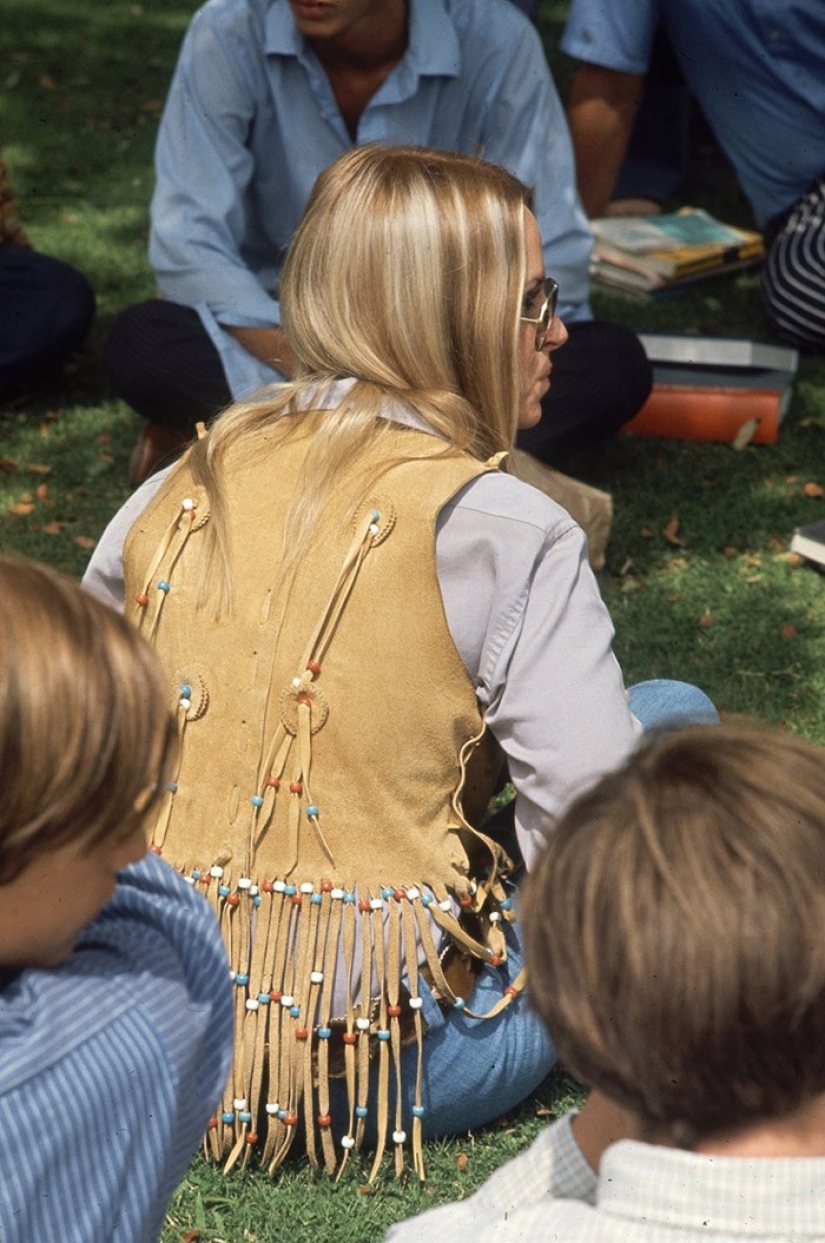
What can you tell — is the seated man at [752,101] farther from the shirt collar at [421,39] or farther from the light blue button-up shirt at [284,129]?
the shirt collar at [421,39]

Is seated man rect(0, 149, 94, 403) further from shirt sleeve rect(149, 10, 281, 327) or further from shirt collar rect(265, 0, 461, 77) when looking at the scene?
shirt collar rect(265, 0, 461, 77)

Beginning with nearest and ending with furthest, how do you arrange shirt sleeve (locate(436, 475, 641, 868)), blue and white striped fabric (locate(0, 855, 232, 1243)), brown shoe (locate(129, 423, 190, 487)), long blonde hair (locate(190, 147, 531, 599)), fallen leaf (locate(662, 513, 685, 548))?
blue and white striped fabric (locate(0, 855, 232, 1243))
shirt sleeve (locate(436, 475, 641, 868))
long blonde hair (locate(190, 147, 531, 599))
fallen leaf (locate(662, 513, 685, 548))
brown shoe (locate(129, 423, 190, 487))

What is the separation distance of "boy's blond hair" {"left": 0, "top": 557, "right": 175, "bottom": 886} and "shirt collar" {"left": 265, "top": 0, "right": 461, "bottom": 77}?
126 inches

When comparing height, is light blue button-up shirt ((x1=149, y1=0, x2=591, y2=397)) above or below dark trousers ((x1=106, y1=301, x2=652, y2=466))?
above

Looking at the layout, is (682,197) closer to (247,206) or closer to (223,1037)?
(247,206)

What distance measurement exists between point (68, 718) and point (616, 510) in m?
3.32

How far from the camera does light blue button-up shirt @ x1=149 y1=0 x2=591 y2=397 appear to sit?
4.25m

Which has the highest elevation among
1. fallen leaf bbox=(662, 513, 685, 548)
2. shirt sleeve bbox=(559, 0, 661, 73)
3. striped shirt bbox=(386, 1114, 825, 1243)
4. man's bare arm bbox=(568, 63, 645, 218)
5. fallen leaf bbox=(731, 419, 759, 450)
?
striped shirt bbox=(386, 1114, 825, 1243)

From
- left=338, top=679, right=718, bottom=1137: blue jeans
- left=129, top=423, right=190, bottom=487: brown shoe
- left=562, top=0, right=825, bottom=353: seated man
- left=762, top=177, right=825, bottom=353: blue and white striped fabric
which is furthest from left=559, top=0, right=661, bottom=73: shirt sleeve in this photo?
left=338, top=679, right=718, bottom=1137: blue jeans

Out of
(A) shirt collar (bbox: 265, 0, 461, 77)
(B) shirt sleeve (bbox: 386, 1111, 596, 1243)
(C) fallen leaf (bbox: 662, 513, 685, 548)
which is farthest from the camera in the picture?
(C) fallen leaf (bbox: 662, 513, 685, 548)

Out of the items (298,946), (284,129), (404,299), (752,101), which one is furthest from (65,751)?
(752,101)

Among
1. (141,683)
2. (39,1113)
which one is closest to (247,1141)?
(39,1113)

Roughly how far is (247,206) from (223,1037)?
10.9 feet

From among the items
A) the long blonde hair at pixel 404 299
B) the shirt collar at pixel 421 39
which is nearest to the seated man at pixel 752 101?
the shirt collar at pixel 421 39
